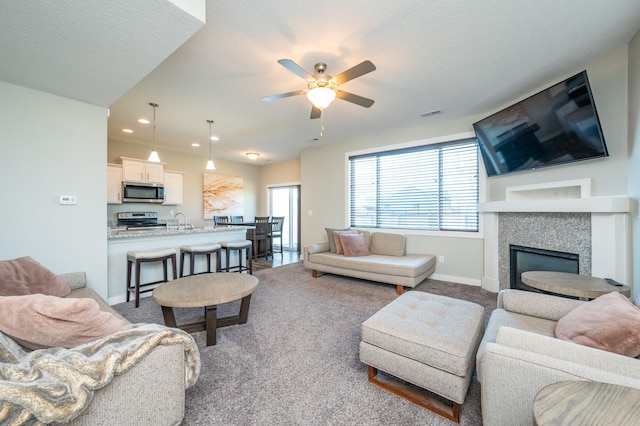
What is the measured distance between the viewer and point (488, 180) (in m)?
3.66

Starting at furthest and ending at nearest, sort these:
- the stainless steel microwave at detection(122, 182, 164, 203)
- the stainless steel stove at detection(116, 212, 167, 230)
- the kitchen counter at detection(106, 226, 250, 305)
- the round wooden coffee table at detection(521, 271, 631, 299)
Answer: the stainless steel stove at detection(116, 212, 167, 230) → the stainless steel microwave at detection(122, 182, 164, 203) → the kitchen counter at detection(106, 226, 250, 305) → the round wooden coffee table at detection(521, 271, 631, 299)

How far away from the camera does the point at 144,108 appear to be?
3.58 meters

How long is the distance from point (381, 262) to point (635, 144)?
269 centimetres

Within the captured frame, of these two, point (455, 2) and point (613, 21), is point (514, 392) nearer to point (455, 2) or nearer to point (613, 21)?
point (455, 2)

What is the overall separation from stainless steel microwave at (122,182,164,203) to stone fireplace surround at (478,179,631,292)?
19.7 ft

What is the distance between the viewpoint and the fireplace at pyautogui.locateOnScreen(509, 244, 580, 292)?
105 inches

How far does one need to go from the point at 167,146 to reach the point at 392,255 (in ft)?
17.7

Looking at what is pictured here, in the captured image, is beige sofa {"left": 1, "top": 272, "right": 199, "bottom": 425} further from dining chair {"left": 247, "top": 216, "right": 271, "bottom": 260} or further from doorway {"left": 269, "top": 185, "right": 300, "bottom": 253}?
doorway {"left": 269, "top": 185, "right": 300, "bottom": 253}

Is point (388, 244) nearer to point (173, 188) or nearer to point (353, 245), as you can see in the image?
point (353, 245)

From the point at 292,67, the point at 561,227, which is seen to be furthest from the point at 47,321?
the point at 561,227

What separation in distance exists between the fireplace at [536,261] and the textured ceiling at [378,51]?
192 centimetres

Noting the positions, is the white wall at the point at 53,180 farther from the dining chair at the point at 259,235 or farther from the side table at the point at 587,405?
the side table at the point at 587,405

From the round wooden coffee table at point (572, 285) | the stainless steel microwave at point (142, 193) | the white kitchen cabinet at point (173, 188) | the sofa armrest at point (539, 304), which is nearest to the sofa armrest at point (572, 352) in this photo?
the sofa armrest at point (539, 304)

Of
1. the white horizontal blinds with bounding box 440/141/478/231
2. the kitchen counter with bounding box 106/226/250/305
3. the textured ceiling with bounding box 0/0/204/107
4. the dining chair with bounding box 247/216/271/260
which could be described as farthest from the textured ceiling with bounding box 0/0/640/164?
the dining chair with bounding box 247/216/271/260
